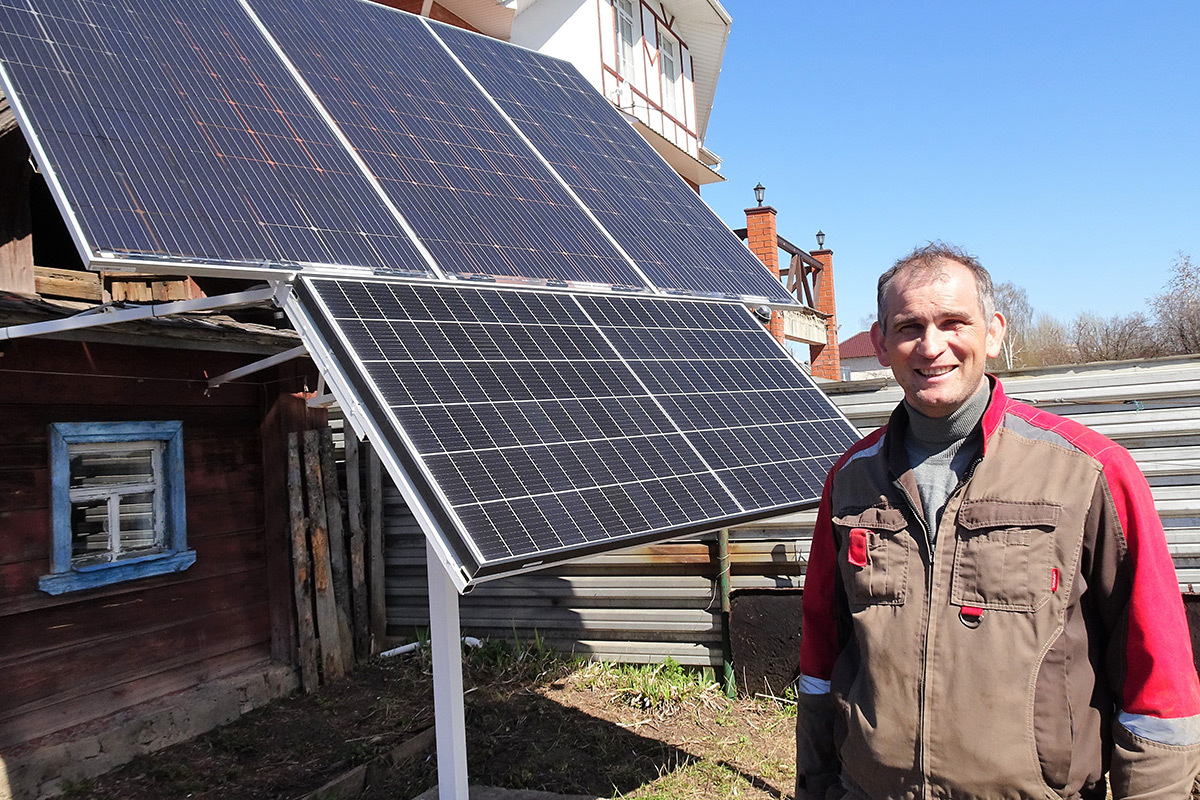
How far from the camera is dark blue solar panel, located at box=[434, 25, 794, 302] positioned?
7.54 metres

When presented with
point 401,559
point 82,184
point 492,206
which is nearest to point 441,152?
point 492,206

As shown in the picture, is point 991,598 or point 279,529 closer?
point 991,598

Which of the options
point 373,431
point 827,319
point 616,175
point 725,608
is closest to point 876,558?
point 373,431

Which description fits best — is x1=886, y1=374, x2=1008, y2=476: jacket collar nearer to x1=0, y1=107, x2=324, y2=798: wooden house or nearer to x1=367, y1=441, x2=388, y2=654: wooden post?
x1=0, y1=107, x2=324, y2=798: wooden house

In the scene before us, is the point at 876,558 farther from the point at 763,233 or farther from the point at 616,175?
the point at 763,233

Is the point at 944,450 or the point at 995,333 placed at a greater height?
the point at 995,333

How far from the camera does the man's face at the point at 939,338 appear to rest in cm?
257

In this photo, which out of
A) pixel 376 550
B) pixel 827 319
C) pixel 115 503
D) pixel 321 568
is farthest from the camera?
pixel 827 319

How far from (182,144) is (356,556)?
4721 millimetres

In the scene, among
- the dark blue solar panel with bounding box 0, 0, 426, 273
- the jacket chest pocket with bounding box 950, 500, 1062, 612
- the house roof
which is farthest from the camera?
the house roof

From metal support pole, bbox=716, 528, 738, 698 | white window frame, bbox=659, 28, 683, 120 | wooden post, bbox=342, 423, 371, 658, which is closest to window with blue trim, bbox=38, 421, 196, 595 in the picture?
wooden post, bbox=342, 423, 371, 658

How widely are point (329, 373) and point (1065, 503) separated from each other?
10.1 ft

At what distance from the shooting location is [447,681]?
14.7ft

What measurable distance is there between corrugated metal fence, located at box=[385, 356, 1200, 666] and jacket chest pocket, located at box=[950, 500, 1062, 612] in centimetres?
421
